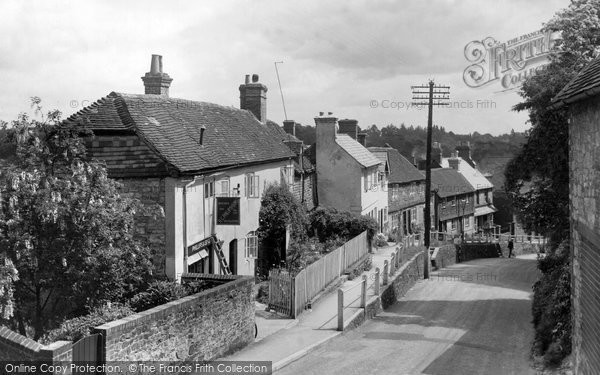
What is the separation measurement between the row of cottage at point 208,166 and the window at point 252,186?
0.04 m

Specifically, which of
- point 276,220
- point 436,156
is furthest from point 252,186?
point 436,156

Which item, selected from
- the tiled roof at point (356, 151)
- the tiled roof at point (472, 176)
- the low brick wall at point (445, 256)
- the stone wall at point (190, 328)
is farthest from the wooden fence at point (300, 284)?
the tiled roof at point (472, 176)

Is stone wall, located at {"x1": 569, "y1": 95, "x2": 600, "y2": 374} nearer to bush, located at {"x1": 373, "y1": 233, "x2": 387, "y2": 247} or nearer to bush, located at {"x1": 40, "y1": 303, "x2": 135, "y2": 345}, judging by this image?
bush, located at {"x1": 40, "y1": 303, "x2": 135, "y2": 345}

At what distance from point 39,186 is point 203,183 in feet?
20.4

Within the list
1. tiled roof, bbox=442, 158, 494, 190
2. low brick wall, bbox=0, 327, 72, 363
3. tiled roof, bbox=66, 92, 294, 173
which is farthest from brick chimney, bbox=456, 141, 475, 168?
low brick wall, bbox=0, 327, 72, 363

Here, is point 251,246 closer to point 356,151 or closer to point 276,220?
point 276,220

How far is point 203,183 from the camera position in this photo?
19078 mm

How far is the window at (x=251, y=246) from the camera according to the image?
77.5ft

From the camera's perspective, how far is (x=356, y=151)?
4022cm

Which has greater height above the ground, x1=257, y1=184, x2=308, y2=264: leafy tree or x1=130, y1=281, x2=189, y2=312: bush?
x1=257, y1=184, x2=308, y2=264: leafy tree

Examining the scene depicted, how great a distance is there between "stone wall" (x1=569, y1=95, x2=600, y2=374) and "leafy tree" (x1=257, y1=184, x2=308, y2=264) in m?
14.7

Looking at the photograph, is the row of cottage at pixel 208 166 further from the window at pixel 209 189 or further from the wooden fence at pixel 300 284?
the wooden fence at pixel 300 284

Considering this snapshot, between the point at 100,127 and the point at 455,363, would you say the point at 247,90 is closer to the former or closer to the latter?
the point at 100,127

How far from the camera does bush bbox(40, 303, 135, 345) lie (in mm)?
11727
